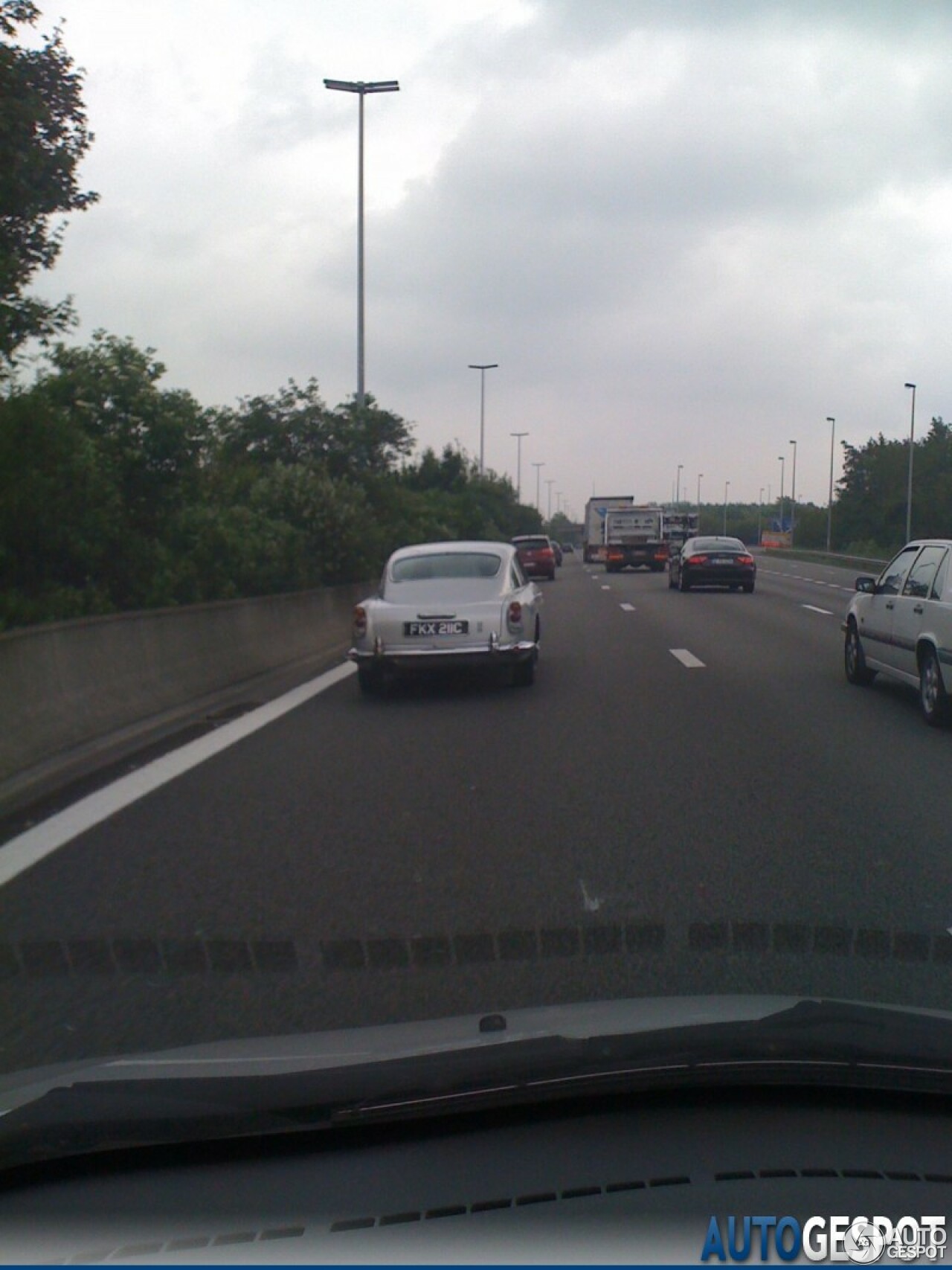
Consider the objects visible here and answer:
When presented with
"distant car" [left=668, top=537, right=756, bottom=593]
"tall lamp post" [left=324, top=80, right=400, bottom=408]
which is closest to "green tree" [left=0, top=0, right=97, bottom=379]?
"tall lamp post" [left=324, top=80, right=400, bottom=408]

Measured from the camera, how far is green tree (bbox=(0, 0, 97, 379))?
1227cm

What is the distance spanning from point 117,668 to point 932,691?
Result: 6.87m

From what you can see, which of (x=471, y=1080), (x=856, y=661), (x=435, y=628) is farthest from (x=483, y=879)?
(x=856, y=661)

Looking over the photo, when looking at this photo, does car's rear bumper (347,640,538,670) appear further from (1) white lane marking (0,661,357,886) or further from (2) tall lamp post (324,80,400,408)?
(2) tall lamp post (324,80,400,408)

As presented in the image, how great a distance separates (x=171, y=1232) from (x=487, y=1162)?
653 millimetres

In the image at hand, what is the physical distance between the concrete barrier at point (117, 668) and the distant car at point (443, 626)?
1.60 metres

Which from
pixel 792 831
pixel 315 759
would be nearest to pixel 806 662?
pixel 315 759

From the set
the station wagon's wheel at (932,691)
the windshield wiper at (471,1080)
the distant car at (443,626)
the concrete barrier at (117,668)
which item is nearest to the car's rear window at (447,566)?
the distant car at (443,626)

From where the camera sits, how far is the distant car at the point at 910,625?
39.3 feet

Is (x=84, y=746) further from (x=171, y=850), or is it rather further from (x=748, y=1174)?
(x=748, y=1174)

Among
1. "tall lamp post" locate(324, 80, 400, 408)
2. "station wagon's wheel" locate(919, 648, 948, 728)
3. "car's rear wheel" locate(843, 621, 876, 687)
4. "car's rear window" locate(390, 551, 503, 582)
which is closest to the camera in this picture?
"station wagon's wheel" locate(919, 648, 948, 728)

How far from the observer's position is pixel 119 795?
902 cm

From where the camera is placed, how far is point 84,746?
10.5 metres

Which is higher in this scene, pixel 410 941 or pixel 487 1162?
pixel 487 1162
